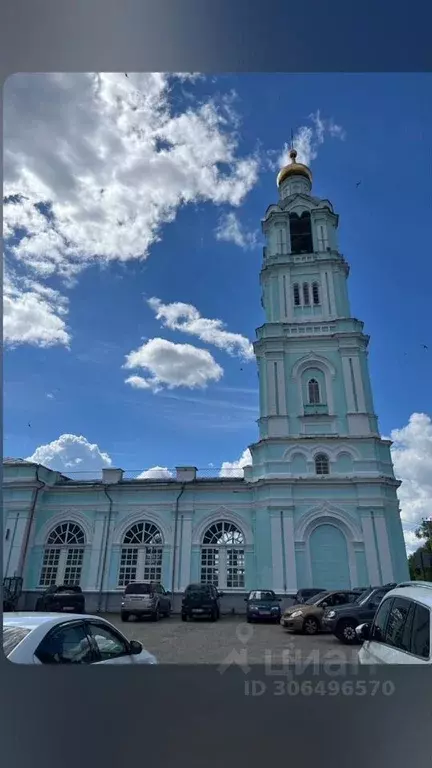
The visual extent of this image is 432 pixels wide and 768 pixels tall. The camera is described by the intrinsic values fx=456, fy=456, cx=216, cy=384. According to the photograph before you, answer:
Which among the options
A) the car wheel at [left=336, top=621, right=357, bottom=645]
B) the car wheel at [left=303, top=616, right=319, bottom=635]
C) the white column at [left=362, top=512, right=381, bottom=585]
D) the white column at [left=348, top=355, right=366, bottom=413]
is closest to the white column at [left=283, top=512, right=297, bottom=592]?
the white column at [left=362, top=512, right=381, bottom=585]

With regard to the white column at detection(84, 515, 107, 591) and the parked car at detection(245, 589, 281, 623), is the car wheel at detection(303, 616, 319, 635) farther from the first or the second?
the white column at detection(84, 515, 107, 591)

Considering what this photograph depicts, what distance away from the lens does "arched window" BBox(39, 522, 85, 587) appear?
722 cm

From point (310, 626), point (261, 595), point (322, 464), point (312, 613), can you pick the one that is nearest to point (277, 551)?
point (261, 595)

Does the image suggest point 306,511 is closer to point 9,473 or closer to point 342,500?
point 342,500

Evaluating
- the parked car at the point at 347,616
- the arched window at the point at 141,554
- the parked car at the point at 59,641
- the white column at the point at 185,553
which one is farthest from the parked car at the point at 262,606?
the parked car at the point at 59,641

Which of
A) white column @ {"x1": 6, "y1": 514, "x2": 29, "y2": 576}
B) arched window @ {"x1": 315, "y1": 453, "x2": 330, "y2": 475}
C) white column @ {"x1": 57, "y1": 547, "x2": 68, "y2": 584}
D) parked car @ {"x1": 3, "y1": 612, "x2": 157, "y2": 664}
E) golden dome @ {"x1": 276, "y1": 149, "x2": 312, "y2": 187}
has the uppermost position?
golden dome @ {"x1": 276, "y1": 149, "x2": 312, "y2": 187}

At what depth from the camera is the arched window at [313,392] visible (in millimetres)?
9783

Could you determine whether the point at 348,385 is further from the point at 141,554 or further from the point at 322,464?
the point at 141,554

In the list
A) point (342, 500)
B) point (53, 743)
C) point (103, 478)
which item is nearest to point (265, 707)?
point (53, 743)

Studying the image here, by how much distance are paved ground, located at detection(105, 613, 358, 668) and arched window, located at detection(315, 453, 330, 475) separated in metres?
3.48

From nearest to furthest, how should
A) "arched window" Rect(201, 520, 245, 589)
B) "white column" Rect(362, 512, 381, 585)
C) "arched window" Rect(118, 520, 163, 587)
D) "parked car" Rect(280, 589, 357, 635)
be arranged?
"parked car" Rect(280, 589, 357, 635)
"arched window" Rect(118, 520, 163, 587)
"arched window" Rect(201, 520, 245, 589)
"white column" Rect(362, 512, 381, 585)

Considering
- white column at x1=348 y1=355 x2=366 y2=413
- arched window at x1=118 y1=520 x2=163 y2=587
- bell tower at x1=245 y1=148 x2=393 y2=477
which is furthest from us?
white column at x1=348 y1=355 x2=366 y2=413

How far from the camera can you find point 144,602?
6.23 meters

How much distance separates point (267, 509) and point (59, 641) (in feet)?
23.0
